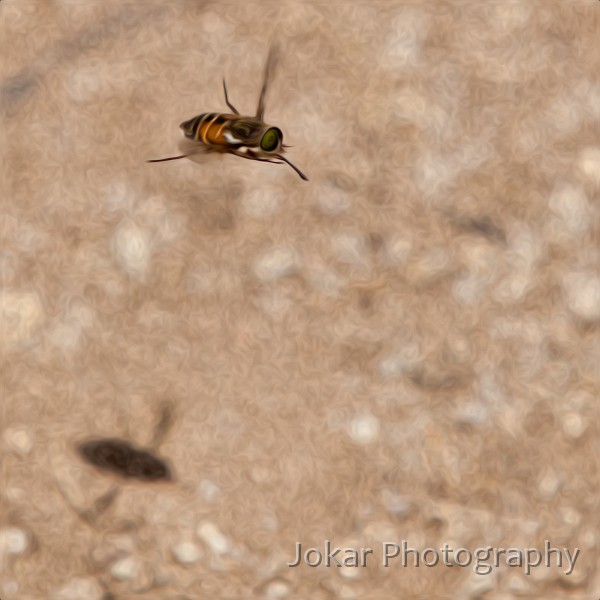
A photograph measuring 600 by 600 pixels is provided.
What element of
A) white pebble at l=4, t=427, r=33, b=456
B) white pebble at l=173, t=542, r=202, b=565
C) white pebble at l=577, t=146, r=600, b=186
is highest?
white pebble at l=577, t=146, r=600, b=186

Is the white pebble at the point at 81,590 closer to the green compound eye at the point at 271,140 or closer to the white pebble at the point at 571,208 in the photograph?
the green compound eye at the point at 271,140

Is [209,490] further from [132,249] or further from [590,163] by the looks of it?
[590,163]

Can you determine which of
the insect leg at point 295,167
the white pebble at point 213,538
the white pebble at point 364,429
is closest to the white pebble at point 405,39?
the insect leg at point 295,167

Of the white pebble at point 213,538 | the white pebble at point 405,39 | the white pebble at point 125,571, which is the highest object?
the white pebble at point 405,39

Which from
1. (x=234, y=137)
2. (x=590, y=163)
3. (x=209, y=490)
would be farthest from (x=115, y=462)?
(x=590, y=163)

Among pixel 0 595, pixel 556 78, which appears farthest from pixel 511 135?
pixel 0 595

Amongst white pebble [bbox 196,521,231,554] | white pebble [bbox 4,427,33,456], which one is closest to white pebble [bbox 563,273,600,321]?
white pebble [bbox 196,521,231,554]

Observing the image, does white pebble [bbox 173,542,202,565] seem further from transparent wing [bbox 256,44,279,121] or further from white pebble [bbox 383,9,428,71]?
white pebble [bbox 383,9,428,71]
